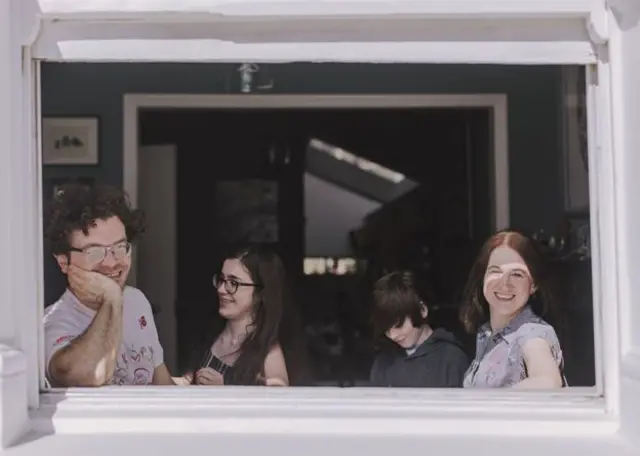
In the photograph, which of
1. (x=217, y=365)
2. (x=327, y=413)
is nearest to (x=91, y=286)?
(x=217, y=365)

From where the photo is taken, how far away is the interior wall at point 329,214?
5945 mm

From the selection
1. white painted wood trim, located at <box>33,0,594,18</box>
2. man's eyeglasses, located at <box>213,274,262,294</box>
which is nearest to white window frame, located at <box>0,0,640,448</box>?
white painted wood trim, located at <box>33,0,594,18</box>

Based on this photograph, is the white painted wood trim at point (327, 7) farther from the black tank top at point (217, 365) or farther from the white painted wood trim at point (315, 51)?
the black tank top at point (217, 365)

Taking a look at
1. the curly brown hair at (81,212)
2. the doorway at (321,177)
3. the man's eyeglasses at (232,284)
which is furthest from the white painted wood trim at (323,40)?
the doorway at (321,177)

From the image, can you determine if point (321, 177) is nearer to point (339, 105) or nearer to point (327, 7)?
point (339, 105)

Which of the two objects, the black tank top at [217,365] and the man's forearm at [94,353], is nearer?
the man's forearm at [94,353]

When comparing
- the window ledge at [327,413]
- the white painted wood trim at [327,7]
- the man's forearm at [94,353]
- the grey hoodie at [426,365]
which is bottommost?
the window ledge at [327,413]

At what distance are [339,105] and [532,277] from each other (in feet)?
6.27

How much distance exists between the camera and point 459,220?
4859 mm

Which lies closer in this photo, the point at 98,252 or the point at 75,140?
the point at 98,252

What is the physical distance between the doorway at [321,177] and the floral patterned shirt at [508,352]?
1.24m

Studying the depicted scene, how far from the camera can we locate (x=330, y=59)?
1.96 meters

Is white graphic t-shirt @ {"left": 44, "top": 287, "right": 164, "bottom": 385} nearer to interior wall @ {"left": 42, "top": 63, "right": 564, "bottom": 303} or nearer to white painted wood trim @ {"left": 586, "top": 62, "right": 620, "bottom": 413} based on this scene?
white painted wood trim @ {"left": 586, "top": 62, "right": 620, "bottom": 413}

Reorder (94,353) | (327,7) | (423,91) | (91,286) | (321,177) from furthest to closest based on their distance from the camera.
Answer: (321,177) → (423,91) → (91,286) → (94,353) → (327,7)
